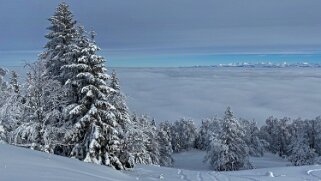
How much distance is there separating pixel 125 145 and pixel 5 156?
1333 cm

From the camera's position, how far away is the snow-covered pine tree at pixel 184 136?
114m

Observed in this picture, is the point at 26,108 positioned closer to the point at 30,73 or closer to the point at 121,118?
the point at 30,73

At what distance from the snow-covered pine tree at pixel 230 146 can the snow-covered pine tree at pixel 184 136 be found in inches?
2211

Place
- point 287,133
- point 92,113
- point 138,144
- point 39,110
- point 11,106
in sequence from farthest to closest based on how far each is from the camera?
point 287,133 < point 138,144 < point 92,113 < point 39,110 < point 11,106

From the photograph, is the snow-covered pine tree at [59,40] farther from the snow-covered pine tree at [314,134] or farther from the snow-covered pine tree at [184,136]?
the snow-covered pine tree at [184,136]

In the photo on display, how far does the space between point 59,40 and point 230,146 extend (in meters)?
37.2

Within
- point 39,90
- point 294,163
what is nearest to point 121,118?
point 39,90

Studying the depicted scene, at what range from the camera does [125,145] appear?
25078 mm

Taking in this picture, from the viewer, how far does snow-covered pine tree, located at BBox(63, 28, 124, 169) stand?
22.2 m

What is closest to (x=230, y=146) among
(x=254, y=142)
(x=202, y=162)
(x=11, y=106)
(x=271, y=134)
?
(x=202, y=162)

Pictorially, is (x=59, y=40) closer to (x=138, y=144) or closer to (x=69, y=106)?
(x=69, y=106)

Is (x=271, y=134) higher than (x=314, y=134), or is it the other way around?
(x=271, y=134)

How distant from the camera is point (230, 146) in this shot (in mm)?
56844

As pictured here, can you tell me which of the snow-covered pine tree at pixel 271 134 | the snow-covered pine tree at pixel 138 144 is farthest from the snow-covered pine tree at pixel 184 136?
the snow-covered pine tree at pixel 138 144
